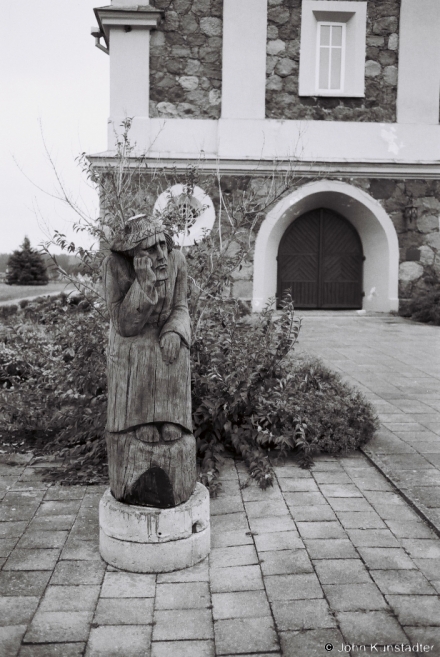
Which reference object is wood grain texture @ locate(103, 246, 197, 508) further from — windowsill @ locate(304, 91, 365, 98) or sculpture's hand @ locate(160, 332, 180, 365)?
windowsill @ locate(304, 91, 365, 98)

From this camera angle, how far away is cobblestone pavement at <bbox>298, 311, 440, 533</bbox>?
493 cm

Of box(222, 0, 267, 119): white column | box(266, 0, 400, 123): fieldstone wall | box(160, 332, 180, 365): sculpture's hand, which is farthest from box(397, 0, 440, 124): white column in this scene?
box(160, 332, 180, 365): sculpture's hand

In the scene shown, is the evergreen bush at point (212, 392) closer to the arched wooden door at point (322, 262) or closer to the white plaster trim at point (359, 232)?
the white plaster trim at point (359, 232)

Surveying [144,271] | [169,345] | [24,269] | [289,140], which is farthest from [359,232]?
[24,269]

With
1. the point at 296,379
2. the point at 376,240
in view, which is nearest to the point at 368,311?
the point at 376,240

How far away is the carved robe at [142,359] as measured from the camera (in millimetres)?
3434

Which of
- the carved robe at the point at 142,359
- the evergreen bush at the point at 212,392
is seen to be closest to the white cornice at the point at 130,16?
the evergreen bush at the point at 212,392

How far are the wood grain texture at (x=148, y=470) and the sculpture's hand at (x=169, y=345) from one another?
465mm

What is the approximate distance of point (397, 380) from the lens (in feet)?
26.3

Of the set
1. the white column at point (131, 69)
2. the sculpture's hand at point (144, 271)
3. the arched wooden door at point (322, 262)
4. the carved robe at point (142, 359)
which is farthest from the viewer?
the arched wooden door at point (322, 262)

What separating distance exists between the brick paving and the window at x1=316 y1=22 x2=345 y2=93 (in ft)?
35.2

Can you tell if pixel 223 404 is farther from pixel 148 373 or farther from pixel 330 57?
pixel 330 57

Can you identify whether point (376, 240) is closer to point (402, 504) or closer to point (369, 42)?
point (369, 42)

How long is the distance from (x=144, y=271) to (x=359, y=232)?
1230 centimetres
